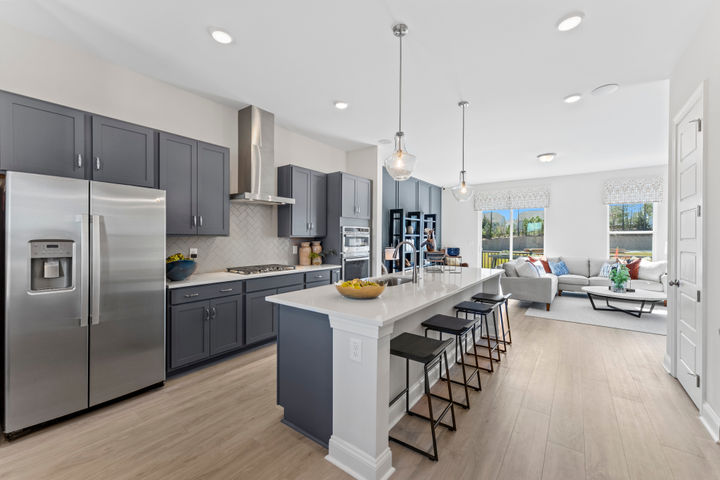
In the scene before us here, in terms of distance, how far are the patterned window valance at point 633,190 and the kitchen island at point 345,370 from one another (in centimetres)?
666

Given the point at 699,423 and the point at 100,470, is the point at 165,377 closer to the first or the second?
the point at 100,470

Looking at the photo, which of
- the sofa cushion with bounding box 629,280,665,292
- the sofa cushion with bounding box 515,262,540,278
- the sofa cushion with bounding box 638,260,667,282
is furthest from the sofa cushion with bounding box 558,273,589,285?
the sofa cushion with bounding box 515,262,540,278

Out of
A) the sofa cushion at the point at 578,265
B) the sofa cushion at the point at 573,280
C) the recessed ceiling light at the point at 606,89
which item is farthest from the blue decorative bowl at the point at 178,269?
the sofa cushion at the point at 578,265

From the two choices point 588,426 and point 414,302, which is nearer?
point 414,302

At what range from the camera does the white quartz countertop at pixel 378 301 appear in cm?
168

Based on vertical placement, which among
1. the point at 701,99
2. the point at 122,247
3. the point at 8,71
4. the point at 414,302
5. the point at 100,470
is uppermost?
the point at 8,71

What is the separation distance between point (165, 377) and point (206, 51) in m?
2.75

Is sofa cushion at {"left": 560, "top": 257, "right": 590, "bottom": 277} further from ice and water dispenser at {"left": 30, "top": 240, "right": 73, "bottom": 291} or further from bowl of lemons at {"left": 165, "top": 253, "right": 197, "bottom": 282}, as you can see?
ice and water dispenser at {"left": 30, "top": 240, "right": 73, "bottom": 291}

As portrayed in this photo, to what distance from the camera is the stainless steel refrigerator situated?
6.31ft

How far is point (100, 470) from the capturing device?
1711 mm

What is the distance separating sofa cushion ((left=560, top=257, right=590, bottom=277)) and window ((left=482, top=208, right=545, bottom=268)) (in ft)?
2.60

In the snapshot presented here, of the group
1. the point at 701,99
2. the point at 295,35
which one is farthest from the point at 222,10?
the point at 701,99

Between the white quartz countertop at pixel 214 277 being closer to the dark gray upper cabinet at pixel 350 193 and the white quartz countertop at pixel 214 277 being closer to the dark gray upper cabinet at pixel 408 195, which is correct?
the dark gray upper cabinet at pixel 350 193

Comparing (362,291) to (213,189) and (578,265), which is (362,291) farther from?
(578,265)
